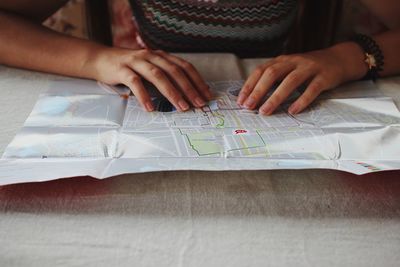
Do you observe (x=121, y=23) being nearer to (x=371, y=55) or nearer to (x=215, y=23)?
(x=215, y=23)

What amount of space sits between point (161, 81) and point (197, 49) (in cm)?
24

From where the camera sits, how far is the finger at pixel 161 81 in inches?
22.5

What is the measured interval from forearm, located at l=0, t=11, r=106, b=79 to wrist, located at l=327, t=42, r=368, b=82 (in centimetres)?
38

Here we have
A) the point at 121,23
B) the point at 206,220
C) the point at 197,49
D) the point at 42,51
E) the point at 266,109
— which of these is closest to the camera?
the point at 206,220

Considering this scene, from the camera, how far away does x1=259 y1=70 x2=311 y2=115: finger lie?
0.56 metres

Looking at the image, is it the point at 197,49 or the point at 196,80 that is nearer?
the point at 196,80

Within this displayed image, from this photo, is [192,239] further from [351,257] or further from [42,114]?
[42,114]

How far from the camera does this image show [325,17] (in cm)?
110

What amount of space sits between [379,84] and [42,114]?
497 millimetres

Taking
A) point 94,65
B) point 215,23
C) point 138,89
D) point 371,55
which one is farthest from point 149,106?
point 371,55

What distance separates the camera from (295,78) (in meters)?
0.60

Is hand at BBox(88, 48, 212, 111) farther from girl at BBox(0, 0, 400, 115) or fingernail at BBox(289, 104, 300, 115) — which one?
fingernail at BBox(289, 104, 300, 115)

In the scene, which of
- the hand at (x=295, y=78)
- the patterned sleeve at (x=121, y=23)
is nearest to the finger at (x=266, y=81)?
the hand at (x=295, y=78)

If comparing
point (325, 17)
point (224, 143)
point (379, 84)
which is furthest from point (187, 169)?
point (325, 17)
